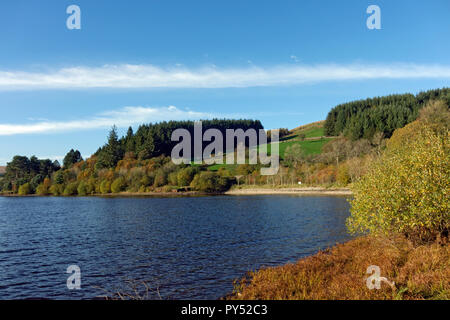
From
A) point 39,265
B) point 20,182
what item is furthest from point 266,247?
point 20,182

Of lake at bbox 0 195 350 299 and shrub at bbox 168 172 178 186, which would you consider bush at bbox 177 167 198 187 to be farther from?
lake at bbox 0 195 350 299

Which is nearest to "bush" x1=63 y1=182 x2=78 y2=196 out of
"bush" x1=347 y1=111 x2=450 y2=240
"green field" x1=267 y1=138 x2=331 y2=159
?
"green field" x1=267 y1=138 x2=331 y2=159

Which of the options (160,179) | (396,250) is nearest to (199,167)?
(160,179)

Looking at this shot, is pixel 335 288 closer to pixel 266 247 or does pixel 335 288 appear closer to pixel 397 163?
pixel 397 163

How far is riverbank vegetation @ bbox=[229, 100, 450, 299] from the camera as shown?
45.0ft

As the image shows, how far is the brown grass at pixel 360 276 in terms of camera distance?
13.0 m

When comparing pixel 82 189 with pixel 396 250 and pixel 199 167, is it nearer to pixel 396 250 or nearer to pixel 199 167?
pixel 199 167

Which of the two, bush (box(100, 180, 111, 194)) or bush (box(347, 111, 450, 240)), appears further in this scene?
bush (box(100, 180, 111, 194))

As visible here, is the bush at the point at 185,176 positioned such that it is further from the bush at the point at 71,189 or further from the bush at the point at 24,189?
the bush at the point at 24,189

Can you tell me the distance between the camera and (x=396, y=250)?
19141mm

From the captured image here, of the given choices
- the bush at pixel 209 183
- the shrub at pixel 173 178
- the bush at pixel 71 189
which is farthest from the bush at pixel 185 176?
the bush at pixel 71 189

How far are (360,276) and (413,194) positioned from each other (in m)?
5.34

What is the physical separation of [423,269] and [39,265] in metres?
26.4

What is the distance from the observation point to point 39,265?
2500 centimetres
